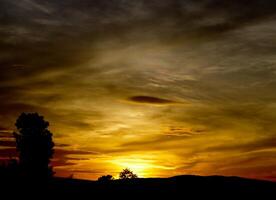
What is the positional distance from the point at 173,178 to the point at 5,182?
Answer: 184 inches

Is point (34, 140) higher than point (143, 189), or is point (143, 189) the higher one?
point (34, 140)

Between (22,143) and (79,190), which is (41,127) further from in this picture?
(79,190)

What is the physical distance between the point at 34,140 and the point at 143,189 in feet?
123

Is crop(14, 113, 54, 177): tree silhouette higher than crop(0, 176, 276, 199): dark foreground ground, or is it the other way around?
crop(14, 113, 54, 177): tree silhouette

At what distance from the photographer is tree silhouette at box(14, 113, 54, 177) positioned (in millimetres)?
44375

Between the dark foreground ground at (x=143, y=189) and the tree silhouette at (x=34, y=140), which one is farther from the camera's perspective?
the tree silhouette at (x=34, y=140)

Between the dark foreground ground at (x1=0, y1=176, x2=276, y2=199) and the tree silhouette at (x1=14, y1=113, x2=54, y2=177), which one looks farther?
the tree silhouette at (x1=14, y1=113, x2=54, y2=177)

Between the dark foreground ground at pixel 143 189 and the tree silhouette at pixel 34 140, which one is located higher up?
the tree silhouette at pixel 34 140

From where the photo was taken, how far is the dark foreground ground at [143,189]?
1126 centimetres

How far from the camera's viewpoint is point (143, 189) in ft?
39.6

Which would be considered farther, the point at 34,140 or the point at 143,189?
the point at 34,140

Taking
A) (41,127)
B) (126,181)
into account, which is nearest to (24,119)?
(41,127)

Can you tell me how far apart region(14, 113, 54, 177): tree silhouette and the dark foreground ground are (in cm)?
3172

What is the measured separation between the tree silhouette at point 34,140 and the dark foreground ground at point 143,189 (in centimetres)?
3172
